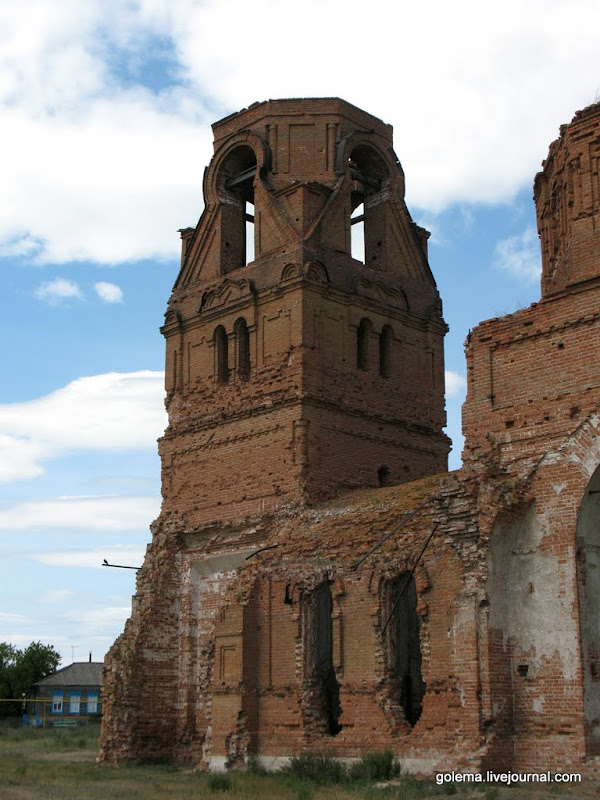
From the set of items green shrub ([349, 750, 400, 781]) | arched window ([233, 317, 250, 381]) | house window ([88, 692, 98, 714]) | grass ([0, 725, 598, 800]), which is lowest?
house window ([88, 692, 98, 714])

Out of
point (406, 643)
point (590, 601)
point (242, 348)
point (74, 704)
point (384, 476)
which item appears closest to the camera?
point (590, 601)

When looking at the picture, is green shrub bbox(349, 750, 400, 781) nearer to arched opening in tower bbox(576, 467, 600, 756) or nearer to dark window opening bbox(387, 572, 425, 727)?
dark window opening bbox(387, 572, 425, 727)

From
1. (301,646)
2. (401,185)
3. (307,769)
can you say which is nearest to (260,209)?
(401,185)

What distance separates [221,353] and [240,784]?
10545 millimetres

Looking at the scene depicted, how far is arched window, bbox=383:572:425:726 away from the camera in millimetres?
18406

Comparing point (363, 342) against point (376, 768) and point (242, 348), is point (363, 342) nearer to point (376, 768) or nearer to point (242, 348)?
point (242, 348)

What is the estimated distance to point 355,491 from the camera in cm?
2245

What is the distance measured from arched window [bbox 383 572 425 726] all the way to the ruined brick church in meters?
0.04

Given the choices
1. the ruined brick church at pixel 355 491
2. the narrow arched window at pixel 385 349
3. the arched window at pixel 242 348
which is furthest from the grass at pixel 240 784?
the narrow arched window at pixel 385 349

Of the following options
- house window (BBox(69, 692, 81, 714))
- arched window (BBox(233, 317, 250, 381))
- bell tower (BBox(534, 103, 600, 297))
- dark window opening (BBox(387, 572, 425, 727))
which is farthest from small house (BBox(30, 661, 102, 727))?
bell tower (BBox(534, 103, 600, 297))

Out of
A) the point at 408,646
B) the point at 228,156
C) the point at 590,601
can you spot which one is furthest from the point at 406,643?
the point at 228,156

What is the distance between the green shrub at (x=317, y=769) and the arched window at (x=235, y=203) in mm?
11941

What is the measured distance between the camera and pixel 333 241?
80.0 ft

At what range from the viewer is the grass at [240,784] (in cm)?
1475
